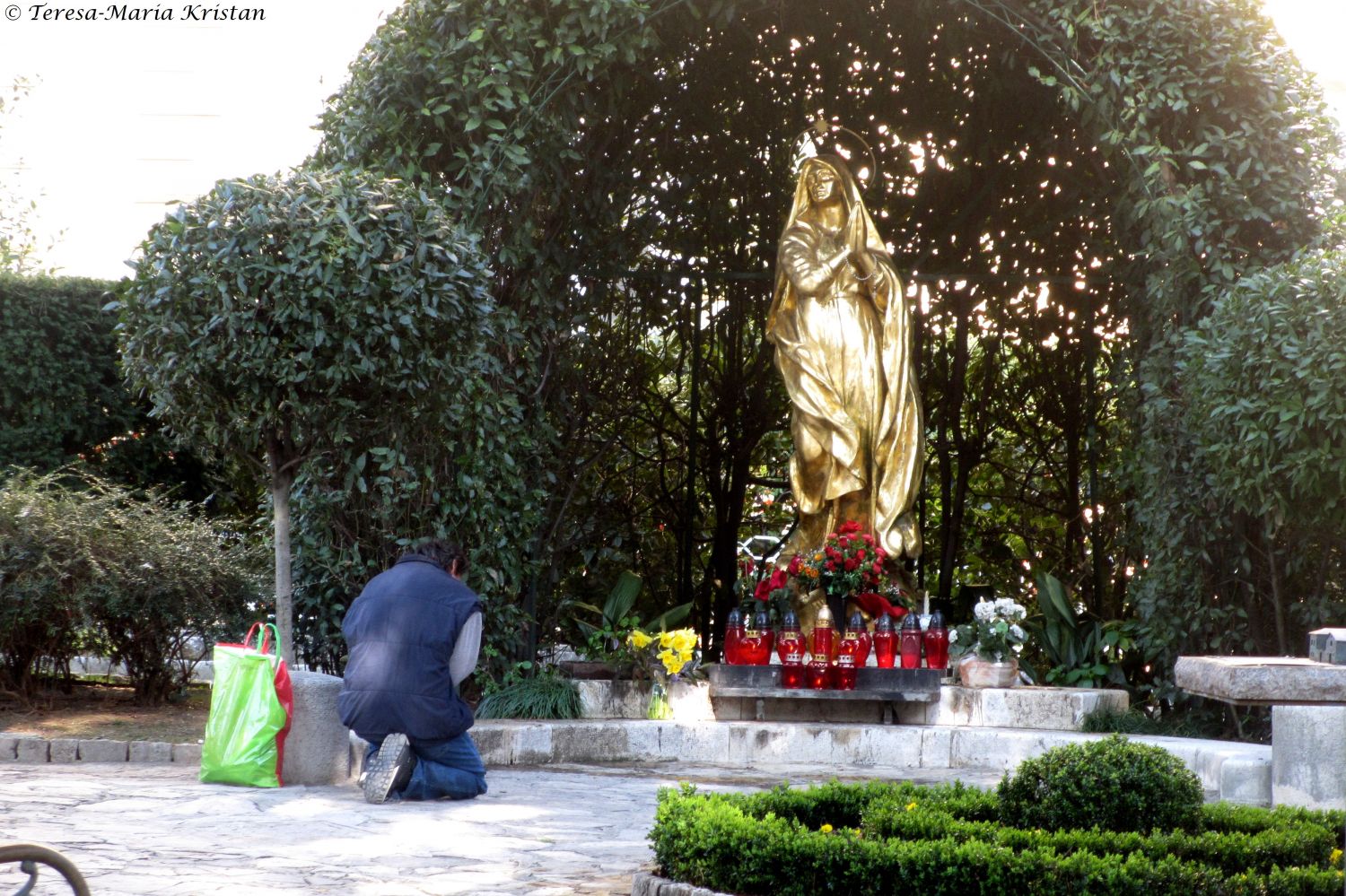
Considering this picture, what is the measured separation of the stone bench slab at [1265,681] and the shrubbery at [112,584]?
6.24 m

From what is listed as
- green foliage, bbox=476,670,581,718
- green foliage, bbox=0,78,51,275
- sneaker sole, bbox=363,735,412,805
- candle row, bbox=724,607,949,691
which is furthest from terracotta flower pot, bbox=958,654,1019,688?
green foliage, bbox=0,78,51,275

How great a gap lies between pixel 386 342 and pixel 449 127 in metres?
2.37

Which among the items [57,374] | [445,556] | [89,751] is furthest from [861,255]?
[57,374]

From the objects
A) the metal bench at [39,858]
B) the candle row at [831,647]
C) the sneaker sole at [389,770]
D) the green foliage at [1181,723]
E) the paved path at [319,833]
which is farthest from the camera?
the candle row at [831,647]

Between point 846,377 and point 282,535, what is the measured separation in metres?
4.53

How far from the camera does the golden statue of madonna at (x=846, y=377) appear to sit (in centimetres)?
1030

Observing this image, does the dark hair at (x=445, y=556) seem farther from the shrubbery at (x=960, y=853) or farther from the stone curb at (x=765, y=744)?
the shrubbery at (x=960, y=853)

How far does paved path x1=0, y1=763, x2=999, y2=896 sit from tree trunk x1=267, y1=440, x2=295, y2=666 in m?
0.86

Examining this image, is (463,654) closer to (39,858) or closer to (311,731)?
(311,731)

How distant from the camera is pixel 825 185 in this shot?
10.7m

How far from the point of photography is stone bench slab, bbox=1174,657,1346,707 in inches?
157

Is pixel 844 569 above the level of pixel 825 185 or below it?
below

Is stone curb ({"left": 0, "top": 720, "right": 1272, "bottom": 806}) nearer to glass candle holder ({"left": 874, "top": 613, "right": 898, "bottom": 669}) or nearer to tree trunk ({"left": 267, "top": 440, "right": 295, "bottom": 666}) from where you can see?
glass candle holder ({"left": 874, "top": 613, "right": 898, "bottom": 669})

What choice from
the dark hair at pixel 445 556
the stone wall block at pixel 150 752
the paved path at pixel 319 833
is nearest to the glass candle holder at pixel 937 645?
the paved path at pixel 319 833
